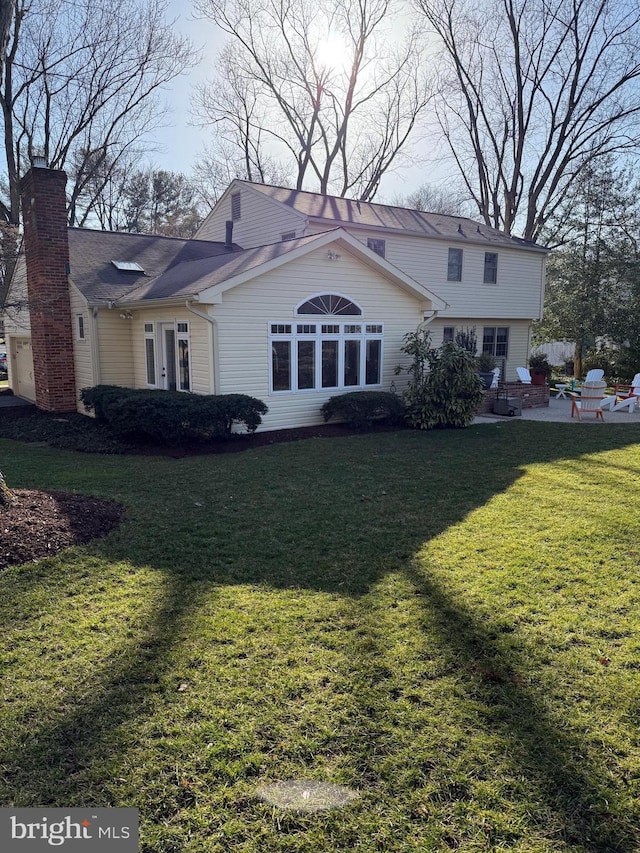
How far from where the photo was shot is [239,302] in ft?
35.2

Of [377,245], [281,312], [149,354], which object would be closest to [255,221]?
[377,245]

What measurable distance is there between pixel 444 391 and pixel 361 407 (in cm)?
196

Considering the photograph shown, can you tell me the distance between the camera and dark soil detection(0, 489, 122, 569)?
15.9 feet

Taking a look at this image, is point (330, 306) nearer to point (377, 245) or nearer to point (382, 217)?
point (377, 245)

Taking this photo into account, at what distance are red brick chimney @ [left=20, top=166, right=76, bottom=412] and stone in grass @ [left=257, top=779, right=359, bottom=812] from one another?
12595 millimetres

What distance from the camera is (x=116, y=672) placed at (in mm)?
3312

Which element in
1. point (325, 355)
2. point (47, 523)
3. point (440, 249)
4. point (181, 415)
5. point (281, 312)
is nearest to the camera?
point (47, 523)

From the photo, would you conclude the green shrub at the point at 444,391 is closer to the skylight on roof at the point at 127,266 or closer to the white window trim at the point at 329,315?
the white window trim at the point at 329,315

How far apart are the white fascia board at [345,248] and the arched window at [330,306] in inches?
37.9

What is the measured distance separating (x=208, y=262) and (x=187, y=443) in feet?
15.9

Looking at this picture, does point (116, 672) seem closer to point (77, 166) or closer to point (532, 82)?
point (77, 166)

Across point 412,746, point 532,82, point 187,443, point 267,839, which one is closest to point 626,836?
point 412,746

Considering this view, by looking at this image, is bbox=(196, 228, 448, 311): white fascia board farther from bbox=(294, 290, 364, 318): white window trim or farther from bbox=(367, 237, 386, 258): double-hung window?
bbox=(367, 237, 386, 258): double-hung window

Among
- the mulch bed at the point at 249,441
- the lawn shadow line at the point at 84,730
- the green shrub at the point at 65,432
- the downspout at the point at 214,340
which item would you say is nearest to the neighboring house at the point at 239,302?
the downspout at the point at 214,340
